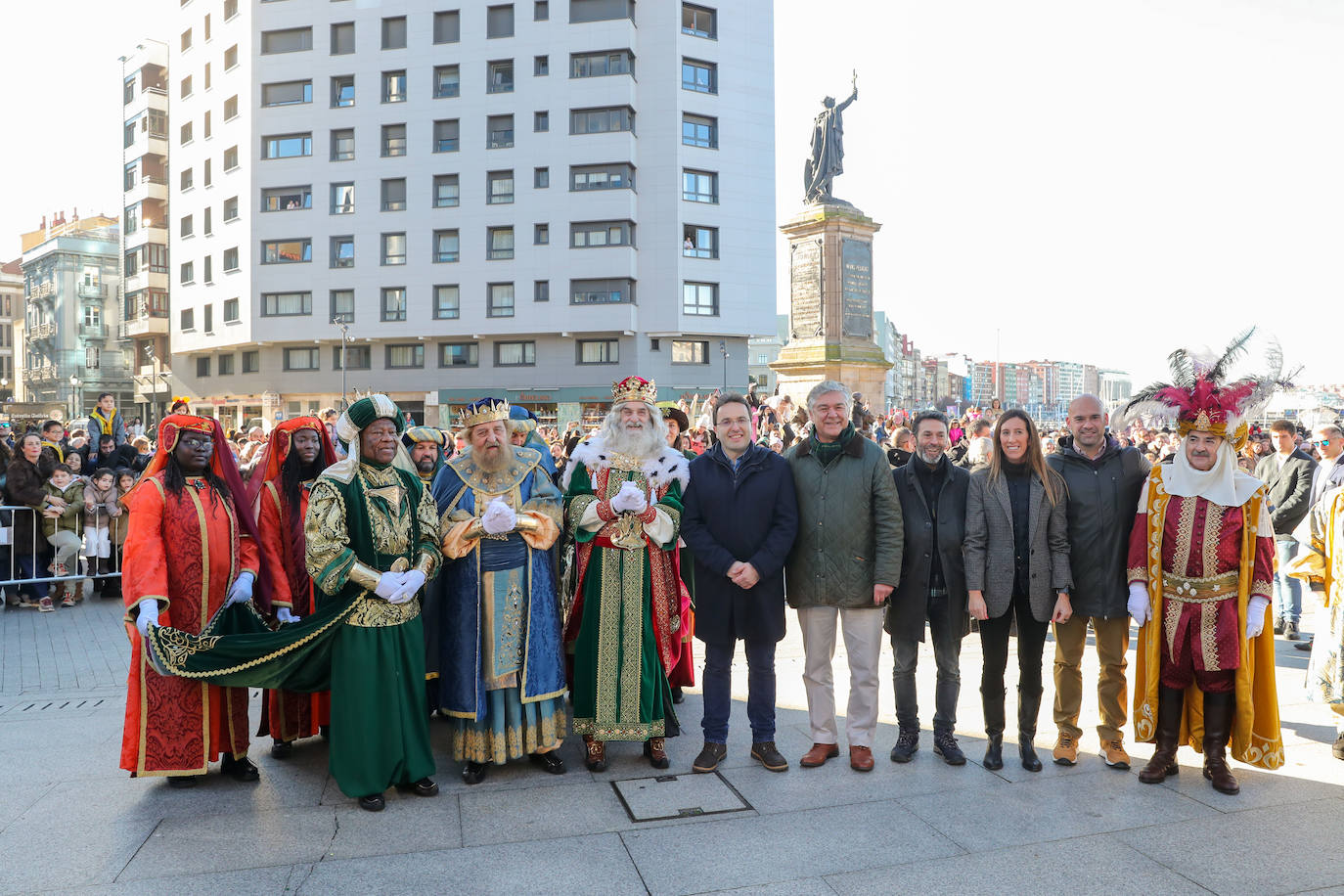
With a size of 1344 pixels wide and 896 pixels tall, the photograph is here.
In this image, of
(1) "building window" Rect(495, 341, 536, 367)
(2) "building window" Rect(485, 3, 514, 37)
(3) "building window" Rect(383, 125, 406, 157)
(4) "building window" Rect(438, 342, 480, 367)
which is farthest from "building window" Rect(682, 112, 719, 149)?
(4) "building window" Rect(438, 342, 480, 367)

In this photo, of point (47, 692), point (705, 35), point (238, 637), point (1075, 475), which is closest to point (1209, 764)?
point (1075, 475)

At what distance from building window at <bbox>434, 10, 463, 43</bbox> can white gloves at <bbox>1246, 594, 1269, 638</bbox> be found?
134 feet

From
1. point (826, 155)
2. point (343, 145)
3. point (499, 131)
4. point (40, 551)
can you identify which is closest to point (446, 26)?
point (499, 131)

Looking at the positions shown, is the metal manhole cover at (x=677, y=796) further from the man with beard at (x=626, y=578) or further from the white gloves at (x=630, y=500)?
the white gloves at (x=630, y=500)

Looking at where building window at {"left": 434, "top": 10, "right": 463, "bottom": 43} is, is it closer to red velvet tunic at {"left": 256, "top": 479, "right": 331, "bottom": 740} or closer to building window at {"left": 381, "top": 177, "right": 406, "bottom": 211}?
building window at {"left": 381, "top": 177, "right": 406, "bottom": 211}

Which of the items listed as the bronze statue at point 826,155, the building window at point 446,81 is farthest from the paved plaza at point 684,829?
the building window at point 446,81

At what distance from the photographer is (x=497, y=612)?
5055 mm

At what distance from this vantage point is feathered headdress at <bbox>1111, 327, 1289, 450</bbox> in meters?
5.04

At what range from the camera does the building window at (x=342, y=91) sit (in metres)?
39.4

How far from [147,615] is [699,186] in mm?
36142

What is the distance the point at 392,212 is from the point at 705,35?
15.9 m

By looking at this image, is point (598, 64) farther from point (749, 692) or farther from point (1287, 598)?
point (749, 692)

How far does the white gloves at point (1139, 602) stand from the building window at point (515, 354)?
3616 centimetres

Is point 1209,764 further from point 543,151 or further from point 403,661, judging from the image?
point 543,151
